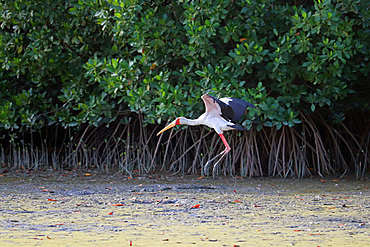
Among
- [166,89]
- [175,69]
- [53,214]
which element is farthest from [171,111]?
[53,214]

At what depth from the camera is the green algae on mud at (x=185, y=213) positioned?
4.59m

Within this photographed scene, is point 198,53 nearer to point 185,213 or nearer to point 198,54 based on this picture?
point 198,54

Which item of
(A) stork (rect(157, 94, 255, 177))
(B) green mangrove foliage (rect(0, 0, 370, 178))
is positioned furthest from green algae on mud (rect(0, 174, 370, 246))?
(B) green mangrove foliage (rect(0, 0, 370, 178))

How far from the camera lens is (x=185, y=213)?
5785mm

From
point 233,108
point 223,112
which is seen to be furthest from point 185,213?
point 223,112

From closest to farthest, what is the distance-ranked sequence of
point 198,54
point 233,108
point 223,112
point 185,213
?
point 185,213
point 233,108
point 223,112
point 198,54

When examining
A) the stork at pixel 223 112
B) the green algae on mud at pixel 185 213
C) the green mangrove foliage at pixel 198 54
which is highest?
the green mangrove foliage at pixel 198 54

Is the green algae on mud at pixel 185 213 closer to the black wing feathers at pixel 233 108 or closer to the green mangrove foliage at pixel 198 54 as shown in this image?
the black wing feathers at pixel 233 108

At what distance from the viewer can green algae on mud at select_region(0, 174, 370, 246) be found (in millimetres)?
4590

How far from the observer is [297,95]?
8609 mm

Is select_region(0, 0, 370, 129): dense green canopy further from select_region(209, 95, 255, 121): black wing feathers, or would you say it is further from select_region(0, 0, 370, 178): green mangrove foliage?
select_region(209, 95, 255, 121): black wing feathers

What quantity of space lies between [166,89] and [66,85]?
7.75 ft

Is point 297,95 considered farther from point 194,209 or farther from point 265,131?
point 194,209

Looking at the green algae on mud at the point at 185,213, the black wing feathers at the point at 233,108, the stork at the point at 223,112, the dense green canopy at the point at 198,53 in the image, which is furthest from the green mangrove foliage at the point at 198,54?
the black wing feathers at the point at 233,108
